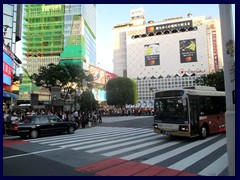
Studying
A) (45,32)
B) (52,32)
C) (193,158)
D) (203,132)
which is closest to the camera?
(193,158)

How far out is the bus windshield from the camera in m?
10.9

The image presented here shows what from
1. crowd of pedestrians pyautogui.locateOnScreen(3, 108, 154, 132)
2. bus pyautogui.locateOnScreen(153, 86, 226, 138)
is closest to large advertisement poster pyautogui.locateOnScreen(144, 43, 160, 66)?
crowd of pedestrians pyautogui.locateOnScreen(3, 108, 154, 132)

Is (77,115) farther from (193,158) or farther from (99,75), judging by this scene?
(99,75)

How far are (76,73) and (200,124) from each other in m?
27.3

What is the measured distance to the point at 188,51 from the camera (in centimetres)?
10925

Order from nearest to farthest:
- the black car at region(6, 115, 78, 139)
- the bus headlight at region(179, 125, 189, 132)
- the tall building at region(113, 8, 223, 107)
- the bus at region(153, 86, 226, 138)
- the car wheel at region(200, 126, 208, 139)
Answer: the bus headlight at region(179, 125, 189, 132), the bus at region(153, 86, 226, 138), the car wheel at region(200, 126, 208, 139), the black car at region(6, 115, 78, 139), the tall building at region(113, 8, 223, 107)

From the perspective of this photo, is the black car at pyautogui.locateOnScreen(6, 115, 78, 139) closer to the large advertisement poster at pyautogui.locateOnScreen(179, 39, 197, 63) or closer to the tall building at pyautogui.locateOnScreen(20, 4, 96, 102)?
the tall building at pyautogui.locateOnScreen(20, 4, 96, 102)

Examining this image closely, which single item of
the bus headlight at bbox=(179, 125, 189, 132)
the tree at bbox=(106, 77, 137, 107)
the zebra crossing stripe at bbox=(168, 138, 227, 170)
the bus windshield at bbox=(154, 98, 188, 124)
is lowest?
the zebra crossing stripe at bbox=(168, 138, 227, 170)

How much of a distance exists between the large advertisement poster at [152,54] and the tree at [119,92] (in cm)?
4985

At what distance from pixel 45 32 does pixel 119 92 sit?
61.1m

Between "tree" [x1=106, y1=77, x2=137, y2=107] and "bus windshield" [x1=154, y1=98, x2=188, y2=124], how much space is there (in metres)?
54.4

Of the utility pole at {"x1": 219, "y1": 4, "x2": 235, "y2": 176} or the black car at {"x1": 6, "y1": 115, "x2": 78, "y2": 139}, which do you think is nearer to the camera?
the utility pole at {"x1": 219, "y1": 4, "x2": 235, "y2": 176}

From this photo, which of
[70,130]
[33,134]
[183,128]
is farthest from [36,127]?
[183,128]
